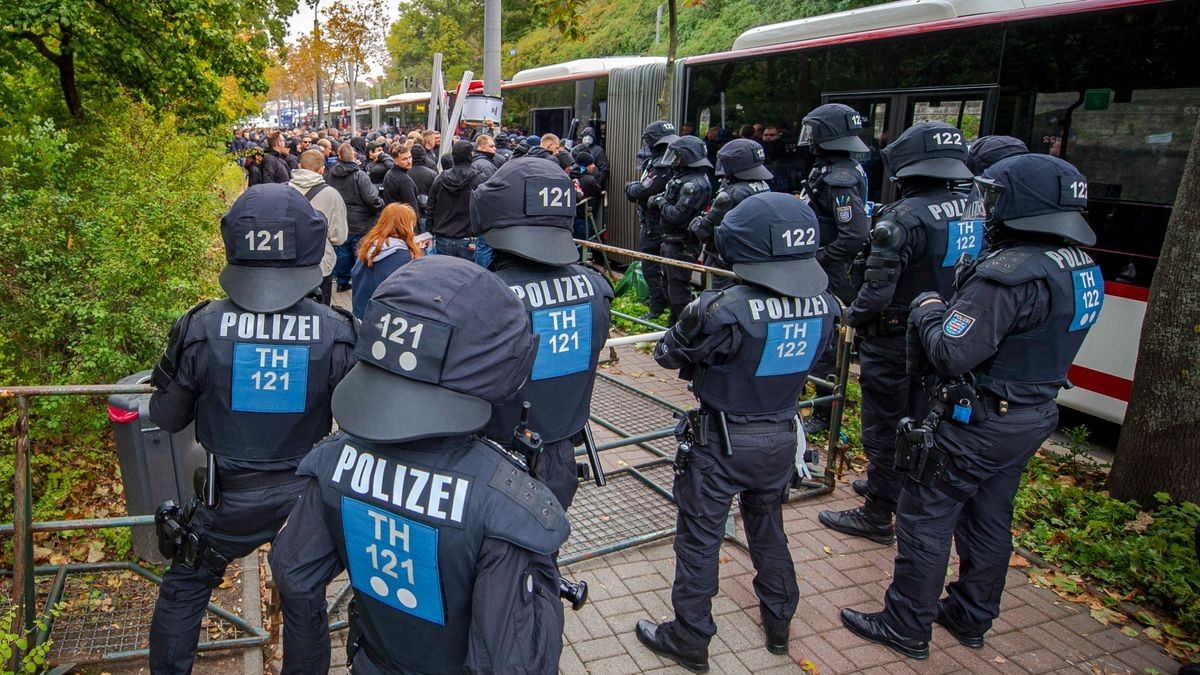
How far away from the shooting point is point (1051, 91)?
680 cm

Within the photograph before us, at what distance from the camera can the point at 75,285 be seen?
5055mm

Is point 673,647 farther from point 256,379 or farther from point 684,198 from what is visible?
point 684,198

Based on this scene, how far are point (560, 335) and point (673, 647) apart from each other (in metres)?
1.52

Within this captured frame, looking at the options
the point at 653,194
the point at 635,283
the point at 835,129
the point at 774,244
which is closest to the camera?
the point at 774,244

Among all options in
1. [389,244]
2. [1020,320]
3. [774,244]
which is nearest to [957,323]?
[1020,320]

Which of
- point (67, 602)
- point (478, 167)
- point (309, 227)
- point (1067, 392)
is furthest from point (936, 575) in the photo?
point (478, 167)

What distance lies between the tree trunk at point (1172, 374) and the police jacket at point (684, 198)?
444 cm

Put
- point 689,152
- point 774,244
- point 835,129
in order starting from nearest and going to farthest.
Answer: point 774,244 < point 835,129 < point 689,152

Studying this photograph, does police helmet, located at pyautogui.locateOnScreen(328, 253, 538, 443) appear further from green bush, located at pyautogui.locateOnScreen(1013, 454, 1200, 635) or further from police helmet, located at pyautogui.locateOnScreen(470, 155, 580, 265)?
green bush, located at pyautogui.locateOnScreen(1013, 454, 1200, 635)

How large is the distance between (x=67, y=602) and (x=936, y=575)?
4.19 m

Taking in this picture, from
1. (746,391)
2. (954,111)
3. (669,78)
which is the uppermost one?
(669,78)

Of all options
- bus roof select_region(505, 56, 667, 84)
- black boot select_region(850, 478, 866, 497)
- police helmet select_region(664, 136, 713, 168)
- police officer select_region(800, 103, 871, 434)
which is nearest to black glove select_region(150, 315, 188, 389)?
black boot select_region(850, 478, 866, 497)

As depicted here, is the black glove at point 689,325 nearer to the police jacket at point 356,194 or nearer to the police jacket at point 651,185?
the police jacket at point 651,185

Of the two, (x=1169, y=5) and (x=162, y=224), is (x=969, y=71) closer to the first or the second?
(x=1169, y=5)
